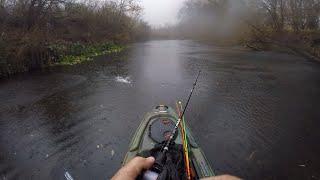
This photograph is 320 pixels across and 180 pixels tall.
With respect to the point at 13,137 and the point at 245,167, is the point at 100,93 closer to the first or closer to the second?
the point at 13,137

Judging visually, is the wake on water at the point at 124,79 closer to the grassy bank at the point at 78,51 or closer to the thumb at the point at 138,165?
the grassy bank at the point at 78,51

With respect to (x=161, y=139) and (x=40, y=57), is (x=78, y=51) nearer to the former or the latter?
(x=40, y=57)

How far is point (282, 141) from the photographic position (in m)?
8.48

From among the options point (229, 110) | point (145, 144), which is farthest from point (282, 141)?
point (145, 144)

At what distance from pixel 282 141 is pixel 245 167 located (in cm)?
191

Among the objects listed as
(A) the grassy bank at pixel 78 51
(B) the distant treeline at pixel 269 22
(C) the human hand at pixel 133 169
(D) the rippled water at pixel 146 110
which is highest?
(B) the distant treeline at pixel 269 22

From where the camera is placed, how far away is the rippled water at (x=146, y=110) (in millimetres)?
7258

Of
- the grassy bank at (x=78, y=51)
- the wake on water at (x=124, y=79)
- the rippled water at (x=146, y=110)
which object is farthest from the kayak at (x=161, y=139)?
the grassy bank at (x=78, y=51)

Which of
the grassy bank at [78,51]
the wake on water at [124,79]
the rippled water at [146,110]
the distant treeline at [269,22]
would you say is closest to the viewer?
the rippled water at [146,110]

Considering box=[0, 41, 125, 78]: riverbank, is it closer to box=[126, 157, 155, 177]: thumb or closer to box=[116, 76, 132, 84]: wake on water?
box=[116, 76, 132, 84]: wake on water

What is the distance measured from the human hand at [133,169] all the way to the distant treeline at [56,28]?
13144 mm

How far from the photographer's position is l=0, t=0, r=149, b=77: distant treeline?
1691 cm

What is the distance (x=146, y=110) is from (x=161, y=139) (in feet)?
15.3

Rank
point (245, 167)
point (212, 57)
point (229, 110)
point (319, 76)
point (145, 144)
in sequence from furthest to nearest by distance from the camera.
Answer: point (212, 57), point (319, 76), point (229, 110), point (245, 167), point (145, 144)
